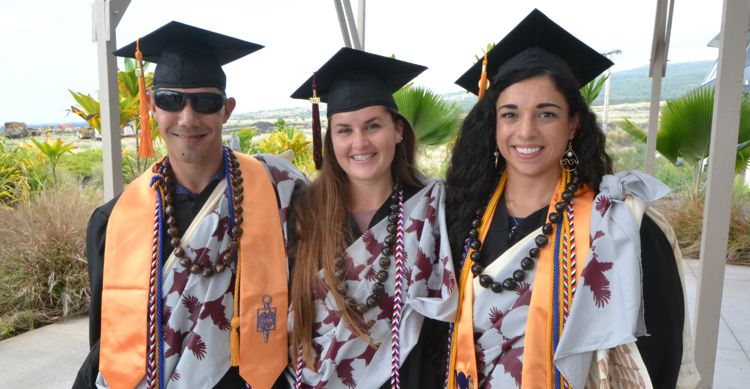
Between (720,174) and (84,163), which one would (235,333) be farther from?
(84,163)

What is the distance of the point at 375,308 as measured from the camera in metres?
1.88

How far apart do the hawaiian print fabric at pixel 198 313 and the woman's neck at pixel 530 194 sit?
103cm

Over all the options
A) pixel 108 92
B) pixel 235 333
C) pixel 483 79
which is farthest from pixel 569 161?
pixel 108 92

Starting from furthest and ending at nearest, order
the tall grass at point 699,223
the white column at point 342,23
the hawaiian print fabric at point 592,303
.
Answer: the tall grass at point 699,223
the white column at point 342,23
the hawaiian print fabric at point 592,303

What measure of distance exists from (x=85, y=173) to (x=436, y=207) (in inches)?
399

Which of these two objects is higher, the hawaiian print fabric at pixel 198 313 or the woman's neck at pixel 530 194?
the woman's neck at pixel 530 194

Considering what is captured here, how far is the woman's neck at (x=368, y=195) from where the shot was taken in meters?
2.06

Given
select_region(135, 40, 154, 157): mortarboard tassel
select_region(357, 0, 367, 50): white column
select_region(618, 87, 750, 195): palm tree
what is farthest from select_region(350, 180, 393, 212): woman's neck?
select_region(618, 87, 750, 195): palm tree

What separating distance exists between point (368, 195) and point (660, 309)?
1052 mm

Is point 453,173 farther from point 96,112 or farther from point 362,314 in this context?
point 96,112

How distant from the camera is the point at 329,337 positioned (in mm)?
1875

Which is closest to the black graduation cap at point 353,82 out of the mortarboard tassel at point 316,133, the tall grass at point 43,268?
the mortarboard tassel at point 316,133

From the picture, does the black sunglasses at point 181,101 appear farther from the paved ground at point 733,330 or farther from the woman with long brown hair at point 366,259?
the paved ground at point 733,330

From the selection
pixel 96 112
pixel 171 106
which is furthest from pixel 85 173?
pixel 171 106
